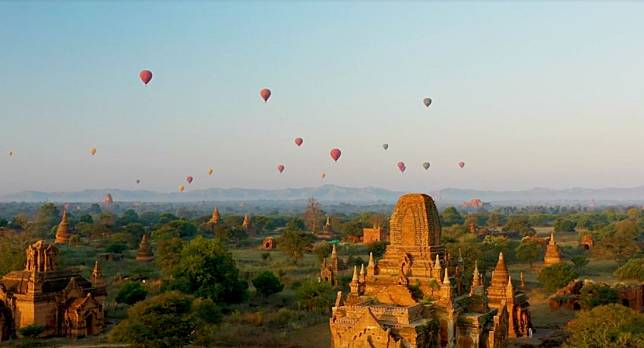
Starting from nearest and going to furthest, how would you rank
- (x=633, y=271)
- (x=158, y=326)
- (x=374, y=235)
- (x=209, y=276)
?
1. (x=158, y=326)
2. (x=209, y=276)
3. (x=633, y=271)
4. (x=374, y=235)

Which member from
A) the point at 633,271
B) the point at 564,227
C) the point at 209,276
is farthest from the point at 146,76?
the point at 564,227

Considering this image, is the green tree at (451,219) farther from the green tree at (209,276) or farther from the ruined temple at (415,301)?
the ruined temple at (415,301)

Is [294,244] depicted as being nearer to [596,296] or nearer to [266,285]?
[266,285]

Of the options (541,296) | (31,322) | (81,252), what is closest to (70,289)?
(31,322)

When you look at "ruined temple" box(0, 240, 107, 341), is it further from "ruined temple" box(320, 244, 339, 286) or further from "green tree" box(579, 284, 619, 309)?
"green tree" box(579, 284, 619, 309)

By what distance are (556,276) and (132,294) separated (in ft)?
121

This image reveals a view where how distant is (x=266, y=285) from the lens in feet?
183

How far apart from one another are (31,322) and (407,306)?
84.2 ft

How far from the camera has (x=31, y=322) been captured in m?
40.0

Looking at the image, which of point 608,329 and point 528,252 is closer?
point 608,329

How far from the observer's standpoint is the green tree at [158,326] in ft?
109

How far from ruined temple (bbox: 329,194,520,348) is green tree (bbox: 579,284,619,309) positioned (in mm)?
20958

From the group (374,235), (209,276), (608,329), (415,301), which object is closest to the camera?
(415,301)

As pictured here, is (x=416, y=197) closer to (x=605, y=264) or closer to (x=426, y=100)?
(x=426, y=100)
